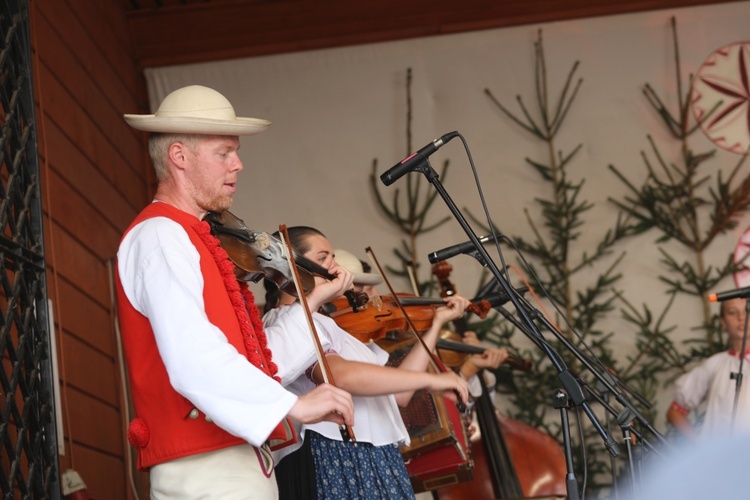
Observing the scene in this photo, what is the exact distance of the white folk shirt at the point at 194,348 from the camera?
198cm

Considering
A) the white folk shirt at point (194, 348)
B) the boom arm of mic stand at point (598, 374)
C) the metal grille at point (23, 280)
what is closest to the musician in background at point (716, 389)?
the boom arm of mic stand at point (598, 374)

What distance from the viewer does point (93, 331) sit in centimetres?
475

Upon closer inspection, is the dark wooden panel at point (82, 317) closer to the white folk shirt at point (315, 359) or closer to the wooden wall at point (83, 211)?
the wooden wall at point (83, 211)

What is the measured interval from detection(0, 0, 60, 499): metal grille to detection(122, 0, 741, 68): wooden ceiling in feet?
11.2

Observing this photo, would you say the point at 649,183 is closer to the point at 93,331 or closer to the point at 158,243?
the point at 93,331

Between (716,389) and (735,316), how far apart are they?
1.41ft

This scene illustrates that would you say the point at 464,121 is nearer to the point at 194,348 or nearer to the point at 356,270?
the point at 356,270

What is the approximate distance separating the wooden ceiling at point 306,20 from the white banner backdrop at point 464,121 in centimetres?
7

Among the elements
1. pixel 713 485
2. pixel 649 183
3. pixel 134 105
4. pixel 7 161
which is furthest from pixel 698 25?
pixel 713 485

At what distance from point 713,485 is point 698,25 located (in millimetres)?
6522

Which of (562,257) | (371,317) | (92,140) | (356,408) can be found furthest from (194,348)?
(562,257)

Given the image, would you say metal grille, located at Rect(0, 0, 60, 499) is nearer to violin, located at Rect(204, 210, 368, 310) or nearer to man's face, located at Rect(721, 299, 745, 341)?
violin, located at Rect(204, 210, 368, 310)

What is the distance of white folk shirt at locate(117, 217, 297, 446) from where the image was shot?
1984 millimetres

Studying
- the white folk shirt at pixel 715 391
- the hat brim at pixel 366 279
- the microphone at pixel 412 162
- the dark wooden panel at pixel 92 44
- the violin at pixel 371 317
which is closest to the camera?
the microphone at pixel 412 162
